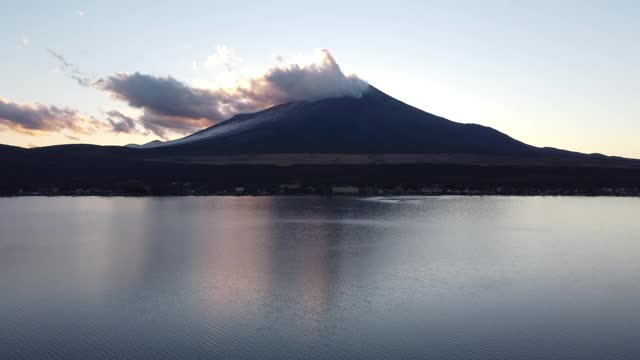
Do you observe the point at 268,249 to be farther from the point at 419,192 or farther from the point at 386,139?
the point at 386,139

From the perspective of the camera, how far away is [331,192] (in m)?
131

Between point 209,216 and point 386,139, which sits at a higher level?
point 386,139

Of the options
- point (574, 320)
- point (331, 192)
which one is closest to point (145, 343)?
point (574, 320)

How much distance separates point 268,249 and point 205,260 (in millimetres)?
6349

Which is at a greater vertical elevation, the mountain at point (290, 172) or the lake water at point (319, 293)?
the mountain at point (290, 172)

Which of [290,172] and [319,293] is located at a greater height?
[290,172]

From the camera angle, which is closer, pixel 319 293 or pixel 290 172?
pixel 319 293

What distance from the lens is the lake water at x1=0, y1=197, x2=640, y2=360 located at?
20.8 metres

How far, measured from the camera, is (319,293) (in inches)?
1133

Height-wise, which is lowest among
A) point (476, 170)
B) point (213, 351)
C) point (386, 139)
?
point (213, 351)

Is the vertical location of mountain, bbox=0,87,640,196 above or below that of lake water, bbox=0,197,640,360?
above

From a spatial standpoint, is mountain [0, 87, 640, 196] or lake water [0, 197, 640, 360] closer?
lake water [0, 197, 640, 360]

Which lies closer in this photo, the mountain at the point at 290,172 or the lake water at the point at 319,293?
the lake water at the point at 319,293

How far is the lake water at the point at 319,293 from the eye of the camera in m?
20.8
